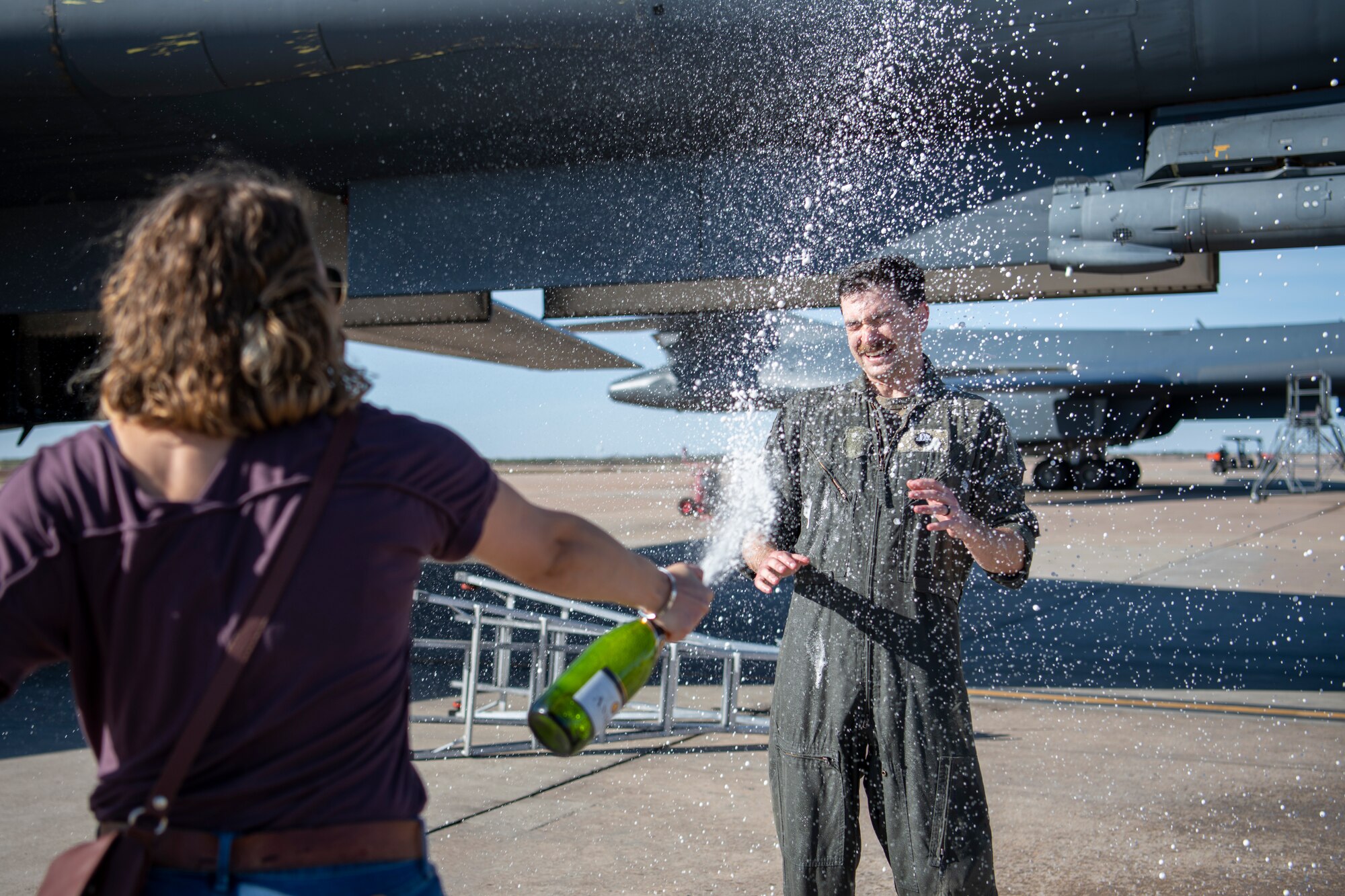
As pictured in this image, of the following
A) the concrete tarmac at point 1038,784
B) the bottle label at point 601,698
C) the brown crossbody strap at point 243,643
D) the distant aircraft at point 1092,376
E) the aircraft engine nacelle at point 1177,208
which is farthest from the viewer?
the distant aircraft at point 1092,376

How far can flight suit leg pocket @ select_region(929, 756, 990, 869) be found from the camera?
2268mm

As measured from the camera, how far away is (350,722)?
4.09 ft

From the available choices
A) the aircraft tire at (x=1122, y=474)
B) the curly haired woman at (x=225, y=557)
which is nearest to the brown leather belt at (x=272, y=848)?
the curly haired woman at (x=225, y=557)

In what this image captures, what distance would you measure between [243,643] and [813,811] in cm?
158

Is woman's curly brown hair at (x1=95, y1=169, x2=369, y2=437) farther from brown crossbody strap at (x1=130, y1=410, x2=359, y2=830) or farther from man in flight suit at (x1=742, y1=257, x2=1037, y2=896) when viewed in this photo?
man in flight suit at (x1=742, y1=257, x2=1037, y2=896)

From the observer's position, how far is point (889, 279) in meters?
2.47

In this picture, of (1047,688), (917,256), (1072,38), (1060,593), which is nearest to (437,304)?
(917,256)

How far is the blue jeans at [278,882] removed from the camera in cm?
117

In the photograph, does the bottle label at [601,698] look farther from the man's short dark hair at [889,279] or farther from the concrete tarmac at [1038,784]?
the concrete tarmac at [1038,784]

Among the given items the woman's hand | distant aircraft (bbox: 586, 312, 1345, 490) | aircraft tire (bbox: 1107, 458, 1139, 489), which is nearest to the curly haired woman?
the woman's hand

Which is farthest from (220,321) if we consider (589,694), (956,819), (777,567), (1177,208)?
(1177,208)

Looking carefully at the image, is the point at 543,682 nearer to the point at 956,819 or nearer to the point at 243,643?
the point at 956,819

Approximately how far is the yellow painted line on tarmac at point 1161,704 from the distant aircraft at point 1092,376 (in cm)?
1686

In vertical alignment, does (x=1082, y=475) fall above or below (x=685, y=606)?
above
